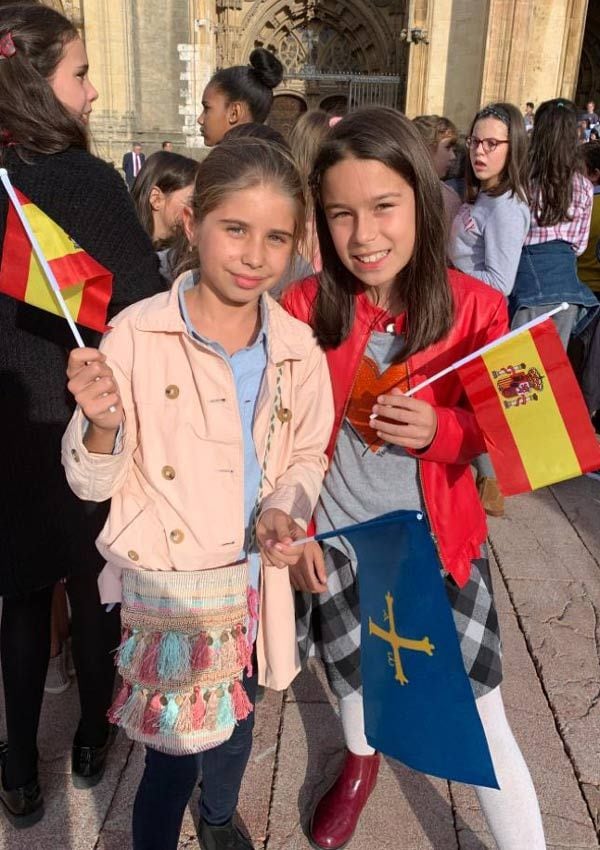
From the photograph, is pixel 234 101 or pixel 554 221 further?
pixel 554 221

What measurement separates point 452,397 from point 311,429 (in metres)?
0.40

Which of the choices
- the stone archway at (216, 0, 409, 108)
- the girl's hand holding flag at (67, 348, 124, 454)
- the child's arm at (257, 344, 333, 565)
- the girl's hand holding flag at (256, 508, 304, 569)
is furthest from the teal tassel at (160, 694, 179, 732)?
the stone archway at (216, 0, 409, 108)

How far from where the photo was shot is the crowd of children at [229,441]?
4.73ft

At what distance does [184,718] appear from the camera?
1.44m

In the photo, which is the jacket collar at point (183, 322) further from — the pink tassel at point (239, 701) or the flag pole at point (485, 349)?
the pink tassel at point (239, 701)

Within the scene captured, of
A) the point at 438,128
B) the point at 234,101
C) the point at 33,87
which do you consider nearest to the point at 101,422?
the point at 33,87

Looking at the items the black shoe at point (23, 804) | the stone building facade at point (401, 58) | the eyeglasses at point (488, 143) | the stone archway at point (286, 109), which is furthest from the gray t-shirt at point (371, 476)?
the stone archway at point (286, 109)

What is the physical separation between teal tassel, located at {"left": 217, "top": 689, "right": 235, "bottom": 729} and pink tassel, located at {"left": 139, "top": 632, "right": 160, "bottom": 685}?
0.16 m

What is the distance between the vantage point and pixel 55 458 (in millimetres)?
1817

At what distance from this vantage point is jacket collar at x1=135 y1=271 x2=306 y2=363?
1420mm

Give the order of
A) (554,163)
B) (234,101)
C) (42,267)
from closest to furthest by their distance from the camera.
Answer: (42,267), (234,101), (554,163)

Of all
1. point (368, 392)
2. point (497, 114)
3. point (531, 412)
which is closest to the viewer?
point (531, 412)

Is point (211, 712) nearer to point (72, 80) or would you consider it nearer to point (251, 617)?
point (251, 617)

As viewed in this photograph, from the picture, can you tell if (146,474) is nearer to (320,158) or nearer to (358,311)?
(358,311)
